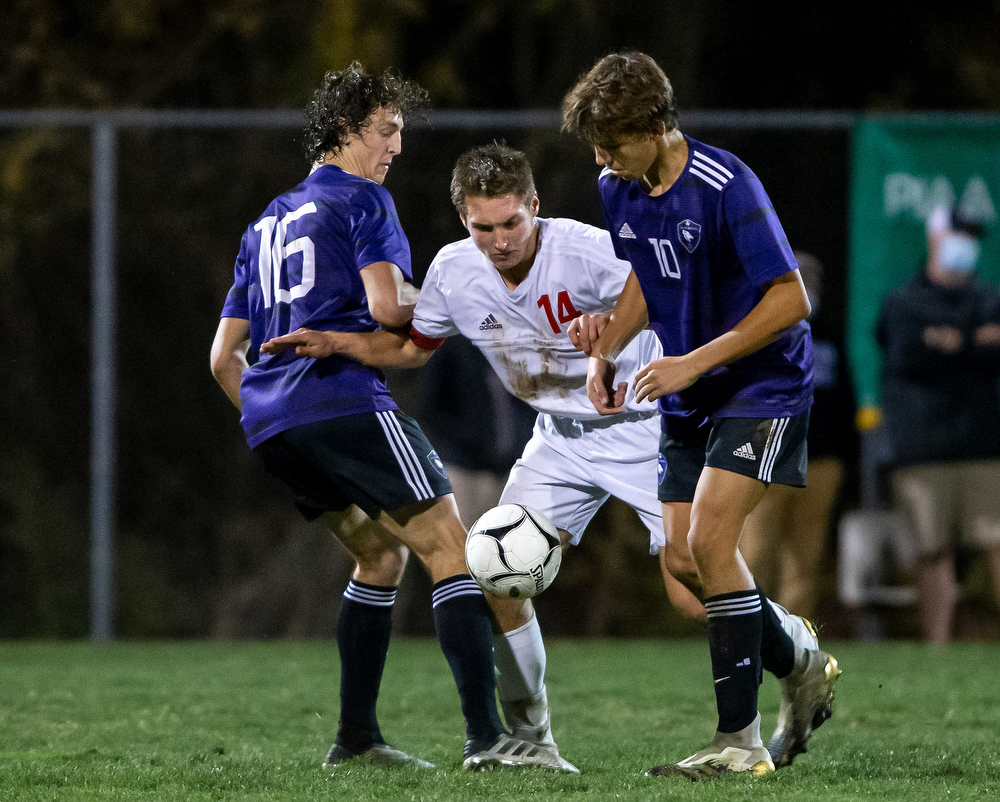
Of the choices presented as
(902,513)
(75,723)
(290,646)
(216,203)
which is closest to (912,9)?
(902,513)

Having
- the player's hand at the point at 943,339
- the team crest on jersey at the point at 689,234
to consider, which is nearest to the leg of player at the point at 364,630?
the team crest on jersey at the point at 689,234

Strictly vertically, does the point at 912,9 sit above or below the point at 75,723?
above

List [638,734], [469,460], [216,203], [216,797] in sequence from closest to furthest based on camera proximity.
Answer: [216,797] → [638,734] → [469,460] → [216,203]

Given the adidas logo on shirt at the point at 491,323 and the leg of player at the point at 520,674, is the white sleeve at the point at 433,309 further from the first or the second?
the leg of player at the point at 520,674

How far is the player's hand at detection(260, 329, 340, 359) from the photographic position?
389 centimetres

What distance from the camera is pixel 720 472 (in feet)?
12.2

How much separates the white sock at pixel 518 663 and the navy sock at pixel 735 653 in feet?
2.02

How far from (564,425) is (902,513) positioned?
13.2ft

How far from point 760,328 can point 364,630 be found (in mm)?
1558

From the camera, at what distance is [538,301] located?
4242 millimetres

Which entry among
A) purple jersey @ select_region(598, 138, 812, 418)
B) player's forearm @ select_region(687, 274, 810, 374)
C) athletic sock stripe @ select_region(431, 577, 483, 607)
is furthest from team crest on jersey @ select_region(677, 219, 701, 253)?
athletic sock stripe @ select_region(431, 577, 483, 607)

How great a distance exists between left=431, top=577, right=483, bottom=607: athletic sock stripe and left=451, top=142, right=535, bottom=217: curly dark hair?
1.11 m

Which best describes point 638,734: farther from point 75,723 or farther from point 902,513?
point 902,513

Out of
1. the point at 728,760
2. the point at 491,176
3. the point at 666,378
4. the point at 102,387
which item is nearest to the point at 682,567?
the point at 728,760
